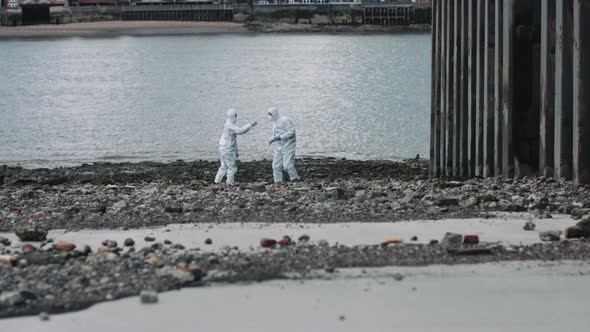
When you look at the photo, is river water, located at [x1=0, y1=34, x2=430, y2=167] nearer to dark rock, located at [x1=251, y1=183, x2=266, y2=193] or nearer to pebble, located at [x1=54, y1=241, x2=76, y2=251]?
dark rock, located at [x1=251, y1=183, x2=266, y2=193]

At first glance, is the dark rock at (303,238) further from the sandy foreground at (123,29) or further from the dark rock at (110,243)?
the sandy foreground at (123,29)

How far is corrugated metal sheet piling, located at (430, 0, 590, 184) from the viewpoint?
13.4 m

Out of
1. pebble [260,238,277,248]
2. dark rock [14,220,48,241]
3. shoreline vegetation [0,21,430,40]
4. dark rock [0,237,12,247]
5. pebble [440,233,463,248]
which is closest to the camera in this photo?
pebble [440,233,463,248]

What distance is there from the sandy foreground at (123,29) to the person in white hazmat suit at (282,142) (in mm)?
103635

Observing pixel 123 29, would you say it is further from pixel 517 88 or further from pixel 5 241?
pixel 5 241

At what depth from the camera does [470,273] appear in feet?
28.5

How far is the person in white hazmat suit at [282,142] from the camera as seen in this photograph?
19.5 meters

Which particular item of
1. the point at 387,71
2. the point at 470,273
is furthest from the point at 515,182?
the point at 387,71

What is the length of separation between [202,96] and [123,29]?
6647cm

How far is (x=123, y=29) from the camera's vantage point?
125 metres

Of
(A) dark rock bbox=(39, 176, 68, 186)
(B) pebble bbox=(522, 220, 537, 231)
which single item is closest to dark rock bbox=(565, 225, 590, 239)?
(B) pebble bbox=(522, 220, 537, 231)

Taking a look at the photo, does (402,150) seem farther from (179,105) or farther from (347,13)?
(347,13)

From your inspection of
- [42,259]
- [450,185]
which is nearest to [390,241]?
[42,259]

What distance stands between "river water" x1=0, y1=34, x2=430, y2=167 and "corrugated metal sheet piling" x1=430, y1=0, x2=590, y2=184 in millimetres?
13772
